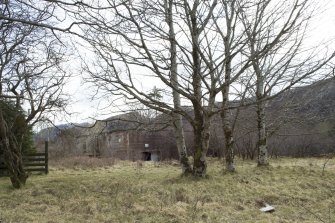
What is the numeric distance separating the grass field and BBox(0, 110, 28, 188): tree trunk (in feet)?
1.34

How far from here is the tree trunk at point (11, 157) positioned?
11.8 m

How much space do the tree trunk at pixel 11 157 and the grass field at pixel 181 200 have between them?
0.41 meters

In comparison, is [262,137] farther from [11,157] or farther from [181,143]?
[11,157]

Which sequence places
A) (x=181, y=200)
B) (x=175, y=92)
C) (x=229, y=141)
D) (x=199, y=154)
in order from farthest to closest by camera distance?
(x=229, y=141), (x=175, y=92), (x=199, y=154), (x=181, y=200)

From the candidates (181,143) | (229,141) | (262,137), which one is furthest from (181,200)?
(262,137)

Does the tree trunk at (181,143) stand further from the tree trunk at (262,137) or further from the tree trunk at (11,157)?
the tree trunk at (11,157)

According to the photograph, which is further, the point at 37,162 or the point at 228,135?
the point at 37,162

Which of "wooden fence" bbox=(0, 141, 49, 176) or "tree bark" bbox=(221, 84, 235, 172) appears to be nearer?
"tree bark" bbox=(221, 84, 235, 172)

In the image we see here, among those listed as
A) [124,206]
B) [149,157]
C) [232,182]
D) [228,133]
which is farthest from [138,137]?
[124,206]

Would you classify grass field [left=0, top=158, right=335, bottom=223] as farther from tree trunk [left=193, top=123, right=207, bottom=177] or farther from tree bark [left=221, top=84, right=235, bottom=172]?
tree bark [left=221, top=84, right=235, bottom=172]

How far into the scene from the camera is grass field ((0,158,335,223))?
7227 millimetres

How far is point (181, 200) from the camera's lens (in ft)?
27.8

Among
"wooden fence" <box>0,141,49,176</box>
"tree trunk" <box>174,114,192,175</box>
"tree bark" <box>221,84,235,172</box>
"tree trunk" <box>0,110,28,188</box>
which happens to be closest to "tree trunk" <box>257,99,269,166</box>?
"tree bark" <box>221,84,235,172</box>

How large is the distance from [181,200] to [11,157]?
6.27m
